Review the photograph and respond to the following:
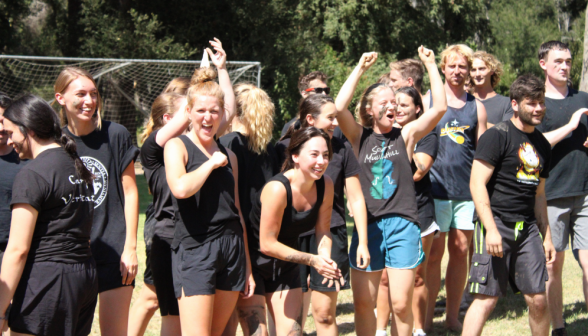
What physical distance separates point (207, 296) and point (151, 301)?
1.14 m

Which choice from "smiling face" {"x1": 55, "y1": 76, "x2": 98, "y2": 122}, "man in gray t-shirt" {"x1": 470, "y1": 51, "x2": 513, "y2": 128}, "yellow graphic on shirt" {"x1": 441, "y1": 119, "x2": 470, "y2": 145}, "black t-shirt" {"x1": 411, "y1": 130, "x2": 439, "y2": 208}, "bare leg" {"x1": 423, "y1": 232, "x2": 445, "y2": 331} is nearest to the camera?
"smiling face" {"x1": 55, "y1": 76, "x2": 98, "y2": 122}

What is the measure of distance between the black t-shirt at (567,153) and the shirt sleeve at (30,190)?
3.94m

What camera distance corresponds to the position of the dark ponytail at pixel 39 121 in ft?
9.05

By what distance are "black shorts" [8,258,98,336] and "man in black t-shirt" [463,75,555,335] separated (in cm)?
261

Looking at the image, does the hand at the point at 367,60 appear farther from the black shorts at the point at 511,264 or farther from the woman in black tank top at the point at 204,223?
the black shorts at the point at 511,264

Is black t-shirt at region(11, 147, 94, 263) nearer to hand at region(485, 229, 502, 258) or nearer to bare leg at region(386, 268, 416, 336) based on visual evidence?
bare leg at region(386, 268, 416, 336)

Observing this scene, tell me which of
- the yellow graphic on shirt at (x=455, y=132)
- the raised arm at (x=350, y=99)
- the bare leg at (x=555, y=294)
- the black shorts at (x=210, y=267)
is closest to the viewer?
the black shorts at (x=210, y=267)

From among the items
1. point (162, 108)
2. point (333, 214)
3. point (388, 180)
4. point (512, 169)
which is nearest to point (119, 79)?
point (162, 108)

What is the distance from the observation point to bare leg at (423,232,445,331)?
498cm

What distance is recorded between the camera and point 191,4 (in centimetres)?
2019

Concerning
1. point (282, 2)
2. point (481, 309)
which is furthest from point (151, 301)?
point (282, 2)

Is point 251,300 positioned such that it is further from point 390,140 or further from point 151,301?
point 390,140

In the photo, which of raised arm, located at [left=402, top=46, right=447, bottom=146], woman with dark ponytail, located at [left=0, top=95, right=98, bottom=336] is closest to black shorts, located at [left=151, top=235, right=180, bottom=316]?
woman with dark ponytail, located at [left=0, top=95, right=98, bottom=336]

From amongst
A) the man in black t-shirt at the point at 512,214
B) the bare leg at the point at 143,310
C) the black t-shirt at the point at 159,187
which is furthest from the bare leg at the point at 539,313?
the bare leg at the point at 143,310
